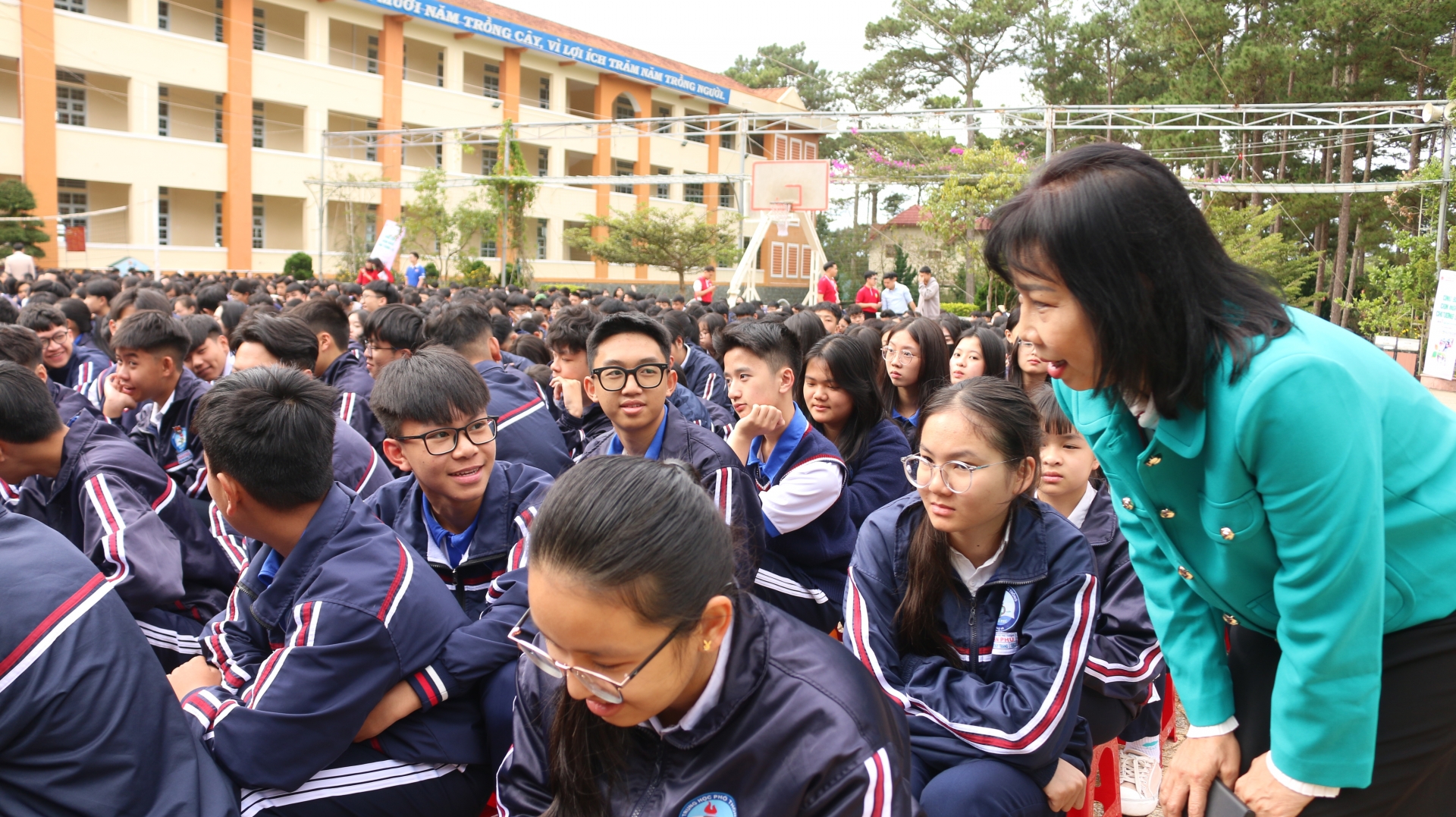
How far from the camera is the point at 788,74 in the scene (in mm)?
45406

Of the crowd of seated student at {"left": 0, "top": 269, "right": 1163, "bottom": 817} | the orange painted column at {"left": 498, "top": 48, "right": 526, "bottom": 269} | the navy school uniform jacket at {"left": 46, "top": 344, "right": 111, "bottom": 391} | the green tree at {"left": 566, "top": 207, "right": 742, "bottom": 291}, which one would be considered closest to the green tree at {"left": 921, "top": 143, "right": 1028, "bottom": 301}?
the green tree at {"left": 566, "top": 207, "right": 742, "bottom": 291}

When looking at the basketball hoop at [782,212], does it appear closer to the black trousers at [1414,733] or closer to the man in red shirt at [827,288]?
the man in red shirt at [827,288]

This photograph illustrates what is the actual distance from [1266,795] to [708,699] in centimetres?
93

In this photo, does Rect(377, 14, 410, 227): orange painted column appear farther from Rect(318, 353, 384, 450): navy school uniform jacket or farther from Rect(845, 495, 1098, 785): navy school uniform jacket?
Rect(845, 495, 1098, 785): navy school uniform jacket

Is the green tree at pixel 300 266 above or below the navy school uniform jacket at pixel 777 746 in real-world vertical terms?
above

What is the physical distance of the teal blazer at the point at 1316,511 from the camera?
1.37 meters

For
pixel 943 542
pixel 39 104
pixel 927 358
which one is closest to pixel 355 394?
pixel 927 358

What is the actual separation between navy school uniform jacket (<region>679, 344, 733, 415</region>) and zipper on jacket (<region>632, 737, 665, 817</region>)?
4.38m

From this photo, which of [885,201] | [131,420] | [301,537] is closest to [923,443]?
[301,537]

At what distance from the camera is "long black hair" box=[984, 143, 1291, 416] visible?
55.3 inches

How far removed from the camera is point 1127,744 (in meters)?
3.08

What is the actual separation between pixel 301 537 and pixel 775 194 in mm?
17554

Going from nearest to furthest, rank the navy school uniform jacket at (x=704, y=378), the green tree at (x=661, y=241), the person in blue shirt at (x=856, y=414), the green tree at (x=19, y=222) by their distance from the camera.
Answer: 1. the person in blue shirt at (x=856, y=414)
2. the navy school uniform jacket at (x=704, y=378)
3. the green tree at (x=19, y=222)
4. the green tree at (x=661, y=241)

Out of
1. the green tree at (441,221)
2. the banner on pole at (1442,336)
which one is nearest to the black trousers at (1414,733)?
the banner on pole at (1442,336)
